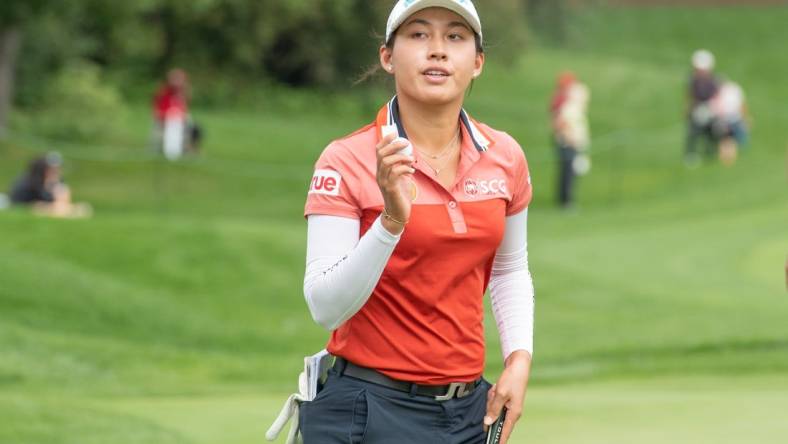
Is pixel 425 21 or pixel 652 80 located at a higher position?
Answer: pixel 652 80

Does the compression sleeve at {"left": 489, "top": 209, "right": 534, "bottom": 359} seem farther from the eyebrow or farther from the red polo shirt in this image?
the eyebrow

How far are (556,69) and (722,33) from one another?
8698 mm

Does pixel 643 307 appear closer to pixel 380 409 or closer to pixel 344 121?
pixel 380 409

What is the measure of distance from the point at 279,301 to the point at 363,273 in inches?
479

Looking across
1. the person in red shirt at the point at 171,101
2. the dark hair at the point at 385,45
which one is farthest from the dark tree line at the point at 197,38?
the dark hair at the point at 385,45

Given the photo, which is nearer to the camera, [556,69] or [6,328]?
[6,328]

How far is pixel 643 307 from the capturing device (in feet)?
53.6

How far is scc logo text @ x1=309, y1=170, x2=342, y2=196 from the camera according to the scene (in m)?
3.84

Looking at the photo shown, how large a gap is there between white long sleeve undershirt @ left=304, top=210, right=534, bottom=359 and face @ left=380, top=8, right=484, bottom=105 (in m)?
0.38

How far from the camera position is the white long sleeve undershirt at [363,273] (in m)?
3.64

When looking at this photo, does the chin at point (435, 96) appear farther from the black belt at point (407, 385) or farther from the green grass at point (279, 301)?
the green grass at point (279, 301)

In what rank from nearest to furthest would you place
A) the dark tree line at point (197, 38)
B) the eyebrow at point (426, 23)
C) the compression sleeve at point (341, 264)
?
the compression sleeve at point (341, 264) → the eyebrow at point (426, 23) → the dark tree line at point (197, 38)

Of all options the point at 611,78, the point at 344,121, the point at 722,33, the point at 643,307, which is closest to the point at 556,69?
the point at 611,78

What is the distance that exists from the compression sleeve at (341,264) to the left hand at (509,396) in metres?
0.50
